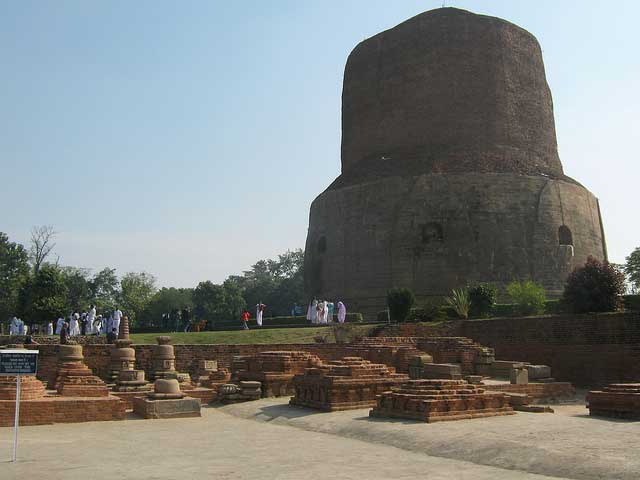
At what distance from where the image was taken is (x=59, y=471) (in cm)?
517

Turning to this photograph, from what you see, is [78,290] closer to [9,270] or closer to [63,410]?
[9,270]

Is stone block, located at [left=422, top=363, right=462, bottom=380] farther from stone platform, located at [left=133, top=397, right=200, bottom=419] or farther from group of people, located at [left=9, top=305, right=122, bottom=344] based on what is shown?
group of people, located at [left=9, top=305, right=122, bottom=344]

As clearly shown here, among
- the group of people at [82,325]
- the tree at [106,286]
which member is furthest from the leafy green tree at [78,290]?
the group of people at [82,325]

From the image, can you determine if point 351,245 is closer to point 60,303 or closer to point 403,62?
point 403,62

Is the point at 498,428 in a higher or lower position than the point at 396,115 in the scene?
lower

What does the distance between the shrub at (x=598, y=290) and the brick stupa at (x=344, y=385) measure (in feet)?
19.7

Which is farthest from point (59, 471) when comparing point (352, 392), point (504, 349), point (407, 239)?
point (407, 239)

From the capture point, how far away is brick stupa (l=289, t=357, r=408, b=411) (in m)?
9.18

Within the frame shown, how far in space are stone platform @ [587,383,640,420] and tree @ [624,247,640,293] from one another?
83.4 ft

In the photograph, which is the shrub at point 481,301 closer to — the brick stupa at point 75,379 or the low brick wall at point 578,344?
the low brick wall at point 578,344

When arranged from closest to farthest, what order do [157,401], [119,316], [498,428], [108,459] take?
[108,459], [498,428], [157,401], [119,316]

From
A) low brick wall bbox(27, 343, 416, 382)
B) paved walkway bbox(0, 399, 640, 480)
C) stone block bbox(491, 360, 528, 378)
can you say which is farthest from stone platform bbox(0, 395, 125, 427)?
stone block bbox(491, 360, 528, 378)

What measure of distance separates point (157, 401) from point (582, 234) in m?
18.9

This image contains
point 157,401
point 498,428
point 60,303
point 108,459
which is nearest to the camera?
point 108,459
